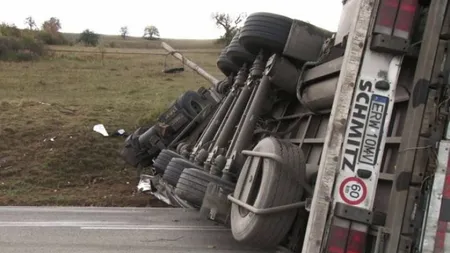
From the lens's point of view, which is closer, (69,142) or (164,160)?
(164,160)

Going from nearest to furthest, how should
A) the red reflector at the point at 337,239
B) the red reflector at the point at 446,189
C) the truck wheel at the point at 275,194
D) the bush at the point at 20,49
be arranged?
the red reflector at the point at 446,189
the red reflector at the point at 337,239
the truck wheel at the point at 275,194
the bush at the point at 20,49

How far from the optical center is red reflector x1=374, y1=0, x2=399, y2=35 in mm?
2906

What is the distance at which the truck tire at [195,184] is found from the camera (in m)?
5.23

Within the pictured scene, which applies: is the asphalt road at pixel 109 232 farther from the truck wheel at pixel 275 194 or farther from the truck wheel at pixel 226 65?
the truck wheel at pixel 226 65

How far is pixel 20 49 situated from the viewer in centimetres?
3284

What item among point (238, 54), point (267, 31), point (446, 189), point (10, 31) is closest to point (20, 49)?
point (10, 31)

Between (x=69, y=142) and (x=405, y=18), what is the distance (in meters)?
8.89

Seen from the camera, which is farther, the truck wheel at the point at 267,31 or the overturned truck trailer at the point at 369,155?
the truck wheel at the point at 267,31

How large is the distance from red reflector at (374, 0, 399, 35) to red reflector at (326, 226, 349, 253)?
103 centimetres

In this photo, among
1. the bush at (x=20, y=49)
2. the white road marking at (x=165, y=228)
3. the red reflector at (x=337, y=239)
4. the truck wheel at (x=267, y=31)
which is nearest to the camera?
the red reflector at (x=337, y=239)

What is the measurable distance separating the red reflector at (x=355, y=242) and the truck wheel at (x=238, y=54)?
4557 millimetres

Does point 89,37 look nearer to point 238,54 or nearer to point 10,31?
point 10,31

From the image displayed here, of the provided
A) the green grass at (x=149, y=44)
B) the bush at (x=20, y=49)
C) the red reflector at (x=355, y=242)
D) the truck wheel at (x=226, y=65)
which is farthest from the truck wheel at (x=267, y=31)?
the green grass at (x=149, y=44)

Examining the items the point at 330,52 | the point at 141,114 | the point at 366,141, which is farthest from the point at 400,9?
the point at 141,114
